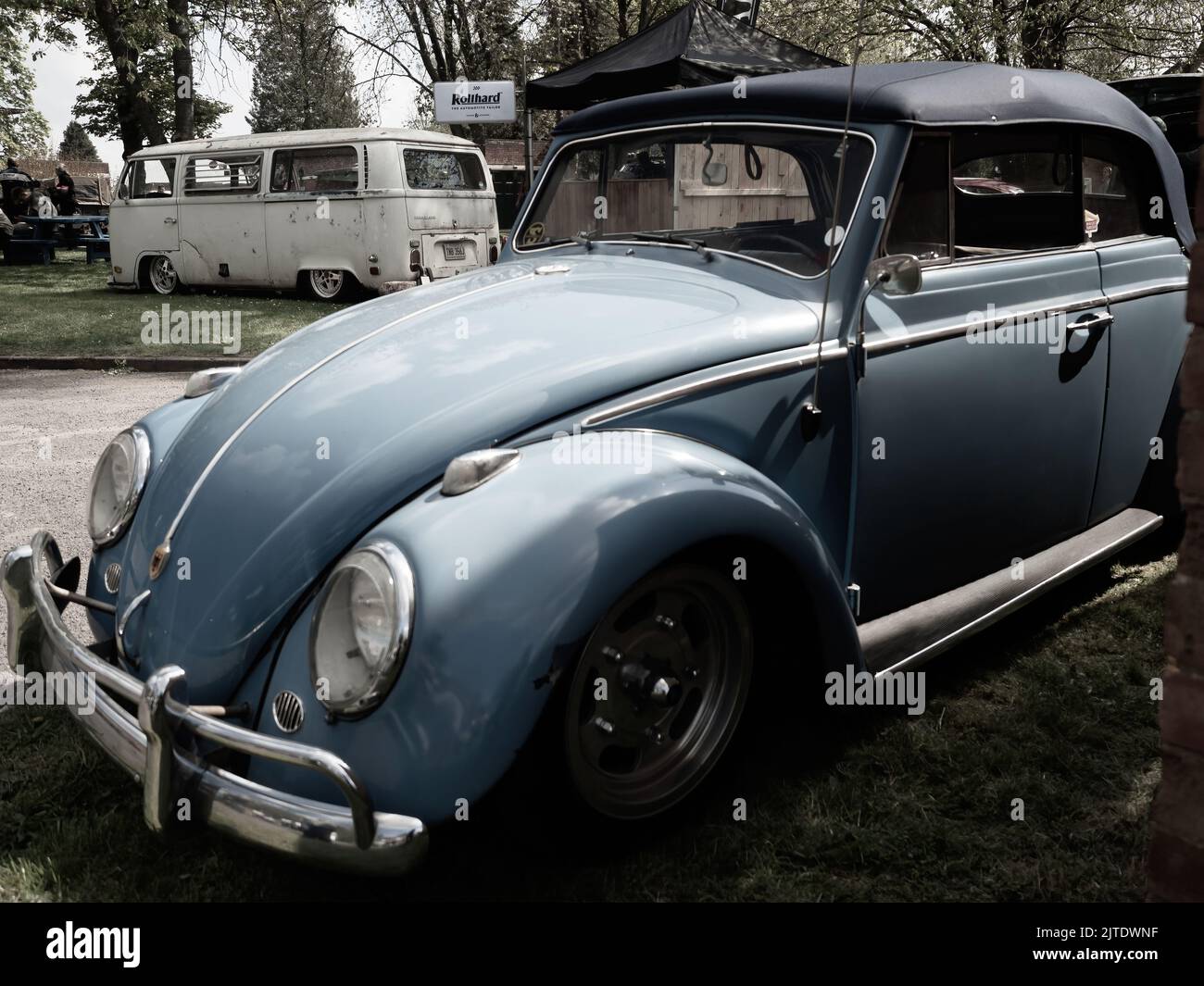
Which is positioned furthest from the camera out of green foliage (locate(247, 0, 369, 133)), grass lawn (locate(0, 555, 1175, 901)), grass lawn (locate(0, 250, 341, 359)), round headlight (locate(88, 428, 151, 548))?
green foliage (locate(247, 0, 369, 133))

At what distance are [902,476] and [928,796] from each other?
2.65 feet

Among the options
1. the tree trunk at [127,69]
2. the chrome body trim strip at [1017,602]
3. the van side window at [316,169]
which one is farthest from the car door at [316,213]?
the chrome body trim strip at [1017,602]

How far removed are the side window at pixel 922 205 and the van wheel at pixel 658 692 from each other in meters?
1.15

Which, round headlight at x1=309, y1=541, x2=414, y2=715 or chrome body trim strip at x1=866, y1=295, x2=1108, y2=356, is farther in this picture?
chrome body trim strip at x1=866, y1=295, x2=1108, y2=356

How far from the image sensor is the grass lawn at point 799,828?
94.0 inches

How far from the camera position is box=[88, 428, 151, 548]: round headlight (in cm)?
282

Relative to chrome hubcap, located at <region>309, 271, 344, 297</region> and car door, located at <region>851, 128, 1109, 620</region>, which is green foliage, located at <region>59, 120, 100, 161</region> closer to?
chrome hubcap, located at <region>309, 271, 344, 297</region>

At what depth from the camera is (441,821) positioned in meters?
1.99

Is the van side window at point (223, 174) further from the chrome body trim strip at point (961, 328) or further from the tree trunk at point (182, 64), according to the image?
the chrome body trim strip at point (961, 328)

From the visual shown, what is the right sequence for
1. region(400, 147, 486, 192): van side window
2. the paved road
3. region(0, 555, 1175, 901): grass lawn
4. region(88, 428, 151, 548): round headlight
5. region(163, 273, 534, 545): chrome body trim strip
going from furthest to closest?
region(400, 147, 486, 192): van side window, the paved road, region(88, 428, 151, 548): round headlight, region(163, 273, 534, 545): chrome body trim strip, region(0, 555, 1175, 901): grass lawn

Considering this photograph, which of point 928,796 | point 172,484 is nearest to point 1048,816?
point 928,796

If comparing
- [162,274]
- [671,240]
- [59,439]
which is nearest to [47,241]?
[162,274]

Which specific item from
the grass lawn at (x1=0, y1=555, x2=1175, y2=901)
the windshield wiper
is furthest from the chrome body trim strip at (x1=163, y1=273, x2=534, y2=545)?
the grass lawn at (x1=0, y1=555, x2=1175, y2=901)

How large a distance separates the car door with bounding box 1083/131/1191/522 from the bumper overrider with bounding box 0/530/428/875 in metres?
2.74
